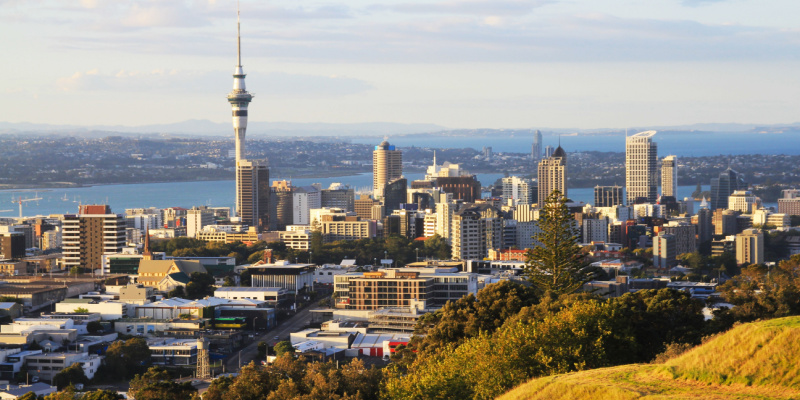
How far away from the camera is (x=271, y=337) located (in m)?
38.5

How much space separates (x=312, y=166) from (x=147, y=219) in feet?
364

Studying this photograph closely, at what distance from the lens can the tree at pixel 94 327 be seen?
38.3m

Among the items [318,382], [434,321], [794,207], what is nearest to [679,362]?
[318,382]

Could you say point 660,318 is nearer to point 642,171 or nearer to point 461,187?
point 461,187

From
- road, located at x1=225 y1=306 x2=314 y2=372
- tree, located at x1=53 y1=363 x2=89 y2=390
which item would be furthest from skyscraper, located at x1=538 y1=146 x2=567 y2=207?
tree, located at x1=53 y1=363 x2=89 y2=390

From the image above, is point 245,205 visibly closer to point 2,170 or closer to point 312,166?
point 2,170

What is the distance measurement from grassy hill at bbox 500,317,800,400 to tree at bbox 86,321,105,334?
2880 centimetres

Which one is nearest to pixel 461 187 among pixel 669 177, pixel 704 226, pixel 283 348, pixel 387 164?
pixel 387 164

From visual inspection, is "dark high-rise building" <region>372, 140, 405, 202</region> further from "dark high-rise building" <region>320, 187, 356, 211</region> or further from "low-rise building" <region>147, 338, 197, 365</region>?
"low-rise building" <region>147, 338, 197, 365</region>

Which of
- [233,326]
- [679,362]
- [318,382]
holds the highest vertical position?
[679,362]

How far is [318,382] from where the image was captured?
16844mm

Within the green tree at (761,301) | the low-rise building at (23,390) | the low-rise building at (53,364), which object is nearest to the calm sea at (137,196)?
the low-rise building at (53,364)

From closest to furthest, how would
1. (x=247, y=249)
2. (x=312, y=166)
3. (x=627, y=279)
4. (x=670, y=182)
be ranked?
(x=627, y=279) < (x=247, y=249) < (x=670, y=182) < (x=312, y=166)

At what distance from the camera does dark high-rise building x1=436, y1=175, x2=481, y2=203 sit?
344ft
